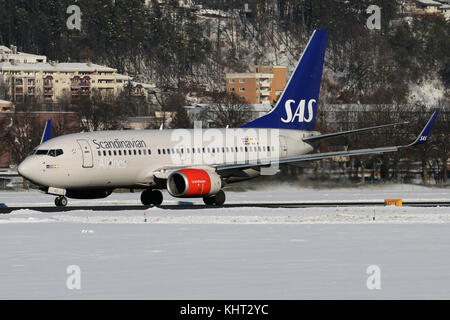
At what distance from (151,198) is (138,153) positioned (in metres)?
2.61

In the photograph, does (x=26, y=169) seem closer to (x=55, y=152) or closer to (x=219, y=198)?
(x=55, y=152)

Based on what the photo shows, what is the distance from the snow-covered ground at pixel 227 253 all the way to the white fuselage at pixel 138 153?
3.72m

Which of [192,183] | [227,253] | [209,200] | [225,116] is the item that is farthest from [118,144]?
[225,116]

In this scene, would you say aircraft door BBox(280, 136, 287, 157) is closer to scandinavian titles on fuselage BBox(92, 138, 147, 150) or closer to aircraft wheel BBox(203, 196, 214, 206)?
aircraft wheel BBox(203, 196, 214, 206)

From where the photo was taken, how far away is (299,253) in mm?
29797

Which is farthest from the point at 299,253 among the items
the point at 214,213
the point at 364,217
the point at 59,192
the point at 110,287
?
the point at 59,192

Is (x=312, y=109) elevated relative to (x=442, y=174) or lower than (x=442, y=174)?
elevated

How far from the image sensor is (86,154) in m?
49.6

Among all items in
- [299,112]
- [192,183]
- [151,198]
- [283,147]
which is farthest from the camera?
[299,112]

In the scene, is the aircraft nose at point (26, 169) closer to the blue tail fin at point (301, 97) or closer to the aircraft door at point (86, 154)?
the aircraft door at point (86, 154)

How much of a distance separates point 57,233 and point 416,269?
14195 millimetres
